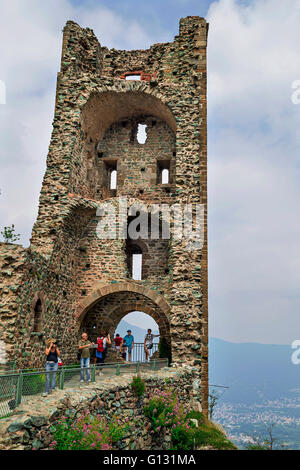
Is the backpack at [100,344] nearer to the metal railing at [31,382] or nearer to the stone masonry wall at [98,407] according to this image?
the stone masonry wall at [98,407]

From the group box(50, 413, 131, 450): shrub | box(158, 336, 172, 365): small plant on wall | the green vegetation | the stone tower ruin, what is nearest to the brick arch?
the stone tower ruin

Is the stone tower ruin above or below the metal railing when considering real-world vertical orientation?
above

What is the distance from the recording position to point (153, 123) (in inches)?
729

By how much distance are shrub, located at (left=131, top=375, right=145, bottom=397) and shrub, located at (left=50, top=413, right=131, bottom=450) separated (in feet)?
5.96

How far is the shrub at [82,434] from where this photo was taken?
5.97m

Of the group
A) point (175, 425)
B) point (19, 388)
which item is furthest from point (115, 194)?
point (19, 388)

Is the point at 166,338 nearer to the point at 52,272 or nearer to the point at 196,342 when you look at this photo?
the point at 196,342

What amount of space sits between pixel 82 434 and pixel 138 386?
10.2 ft

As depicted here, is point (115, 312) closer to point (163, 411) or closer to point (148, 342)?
point (148, 342)

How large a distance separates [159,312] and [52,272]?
596cm

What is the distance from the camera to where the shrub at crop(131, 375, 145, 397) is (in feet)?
30.0

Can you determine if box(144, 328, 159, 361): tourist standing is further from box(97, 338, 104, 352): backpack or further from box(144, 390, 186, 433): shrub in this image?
box(144, 390, 186, 433): shrub

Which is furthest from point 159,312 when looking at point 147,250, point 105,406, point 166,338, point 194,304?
point 105,406

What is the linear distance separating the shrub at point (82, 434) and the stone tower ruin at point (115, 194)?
497cm
